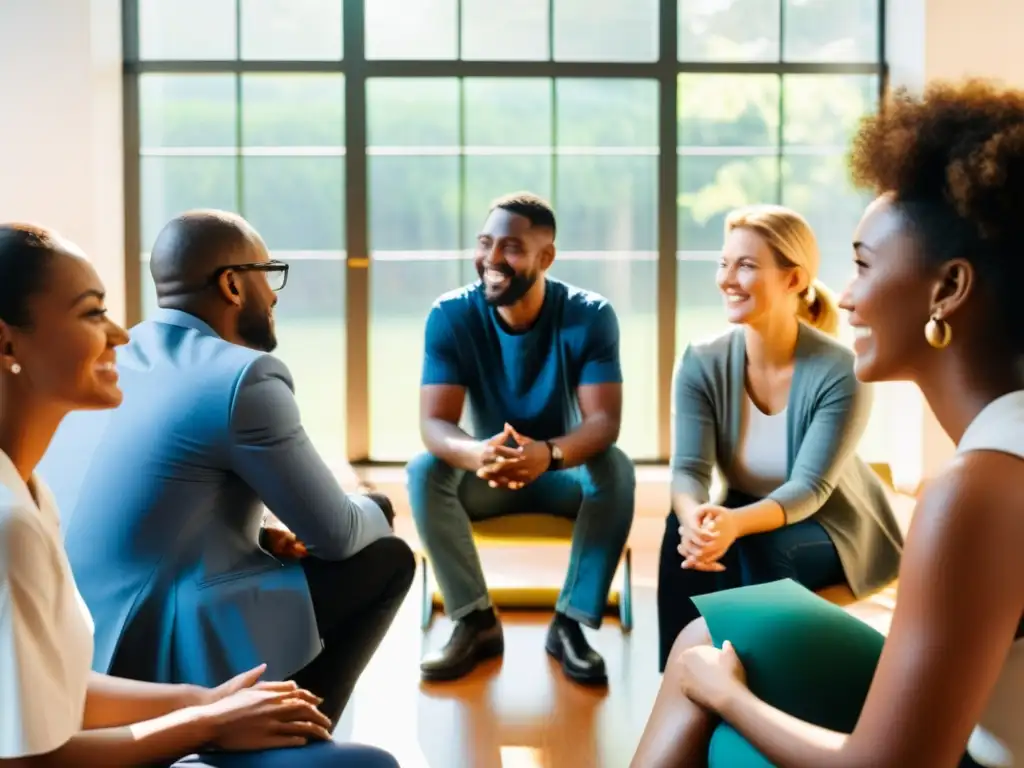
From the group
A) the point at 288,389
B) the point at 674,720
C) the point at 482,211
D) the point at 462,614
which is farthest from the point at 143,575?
the point at 482,211

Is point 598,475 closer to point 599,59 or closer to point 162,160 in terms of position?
point 599,59

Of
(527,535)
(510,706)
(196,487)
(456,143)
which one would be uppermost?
(456,143)

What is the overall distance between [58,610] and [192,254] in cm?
102

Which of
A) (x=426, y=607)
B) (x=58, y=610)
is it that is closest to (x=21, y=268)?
(x=58, y=610)

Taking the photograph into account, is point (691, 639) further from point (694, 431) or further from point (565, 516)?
point (565, 516)

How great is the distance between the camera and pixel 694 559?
290 cm

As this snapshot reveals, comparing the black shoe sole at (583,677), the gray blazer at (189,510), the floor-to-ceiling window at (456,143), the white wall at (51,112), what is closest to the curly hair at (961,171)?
the gray blazer at (189,510)

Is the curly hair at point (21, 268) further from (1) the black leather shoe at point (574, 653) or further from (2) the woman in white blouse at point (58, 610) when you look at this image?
(1) the black leather shoe at point (574, 653)

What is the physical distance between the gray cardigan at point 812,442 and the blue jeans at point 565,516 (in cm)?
40

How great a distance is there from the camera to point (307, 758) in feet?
5.05

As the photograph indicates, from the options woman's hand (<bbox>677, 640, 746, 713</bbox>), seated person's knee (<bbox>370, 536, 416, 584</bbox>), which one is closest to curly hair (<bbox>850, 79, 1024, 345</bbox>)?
woman's hand (<bbox>677, 640, 746, 713</bbox>)

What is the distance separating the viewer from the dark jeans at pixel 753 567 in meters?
2.94

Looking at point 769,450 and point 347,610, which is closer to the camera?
point 347,610

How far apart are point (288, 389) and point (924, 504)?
124cm
